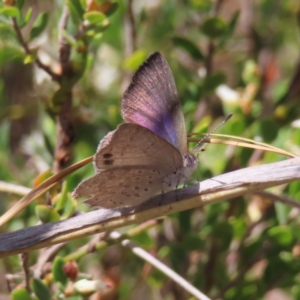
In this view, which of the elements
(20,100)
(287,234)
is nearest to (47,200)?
(287,234)

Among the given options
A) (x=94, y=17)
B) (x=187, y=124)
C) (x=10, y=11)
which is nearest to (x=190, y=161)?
(x=187, y=124)

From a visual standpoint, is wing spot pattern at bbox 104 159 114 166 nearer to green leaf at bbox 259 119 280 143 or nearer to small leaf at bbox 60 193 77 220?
small leaf at bbox 60 193 77 220

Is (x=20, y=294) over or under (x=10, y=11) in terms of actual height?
under

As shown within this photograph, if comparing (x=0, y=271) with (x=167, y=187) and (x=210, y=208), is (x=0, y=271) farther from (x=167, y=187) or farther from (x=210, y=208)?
(x=167, y=187)

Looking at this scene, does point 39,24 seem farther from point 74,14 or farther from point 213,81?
point 213,81

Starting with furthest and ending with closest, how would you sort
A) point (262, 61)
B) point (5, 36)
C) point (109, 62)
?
point (262, 61) → point (109, 62) → point (5, 36)

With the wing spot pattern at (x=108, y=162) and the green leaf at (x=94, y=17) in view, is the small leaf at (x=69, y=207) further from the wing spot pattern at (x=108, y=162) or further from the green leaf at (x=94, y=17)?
the green leaf at (x=94, y=17)
